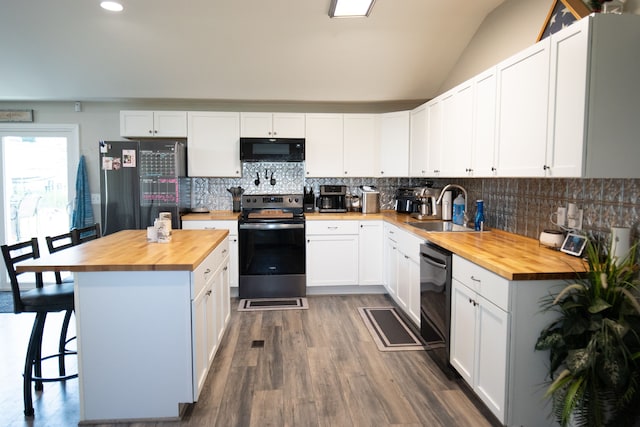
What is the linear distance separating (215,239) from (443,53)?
2919 mm

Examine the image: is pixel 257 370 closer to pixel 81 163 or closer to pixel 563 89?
pixel 563 89

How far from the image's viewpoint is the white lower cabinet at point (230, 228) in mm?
4426

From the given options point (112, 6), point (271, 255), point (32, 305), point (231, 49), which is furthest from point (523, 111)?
point (112, 6)

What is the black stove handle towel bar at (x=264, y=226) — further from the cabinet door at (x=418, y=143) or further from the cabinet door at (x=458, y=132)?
the cabinet door at (x=458, y=132)

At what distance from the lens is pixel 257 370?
9.36ft

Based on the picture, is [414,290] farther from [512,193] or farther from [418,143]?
[418,143]

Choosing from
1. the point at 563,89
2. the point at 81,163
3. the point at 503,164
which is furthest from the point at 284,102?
the point at 563,89

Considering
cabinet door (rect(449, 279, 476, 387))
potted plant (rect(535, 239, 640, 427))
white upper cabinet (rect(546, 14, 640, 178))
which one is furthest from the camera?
cabinet door (rect(449, 279, 476, 387))

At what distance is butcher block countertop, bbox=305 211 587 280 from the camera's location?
77.5 inches

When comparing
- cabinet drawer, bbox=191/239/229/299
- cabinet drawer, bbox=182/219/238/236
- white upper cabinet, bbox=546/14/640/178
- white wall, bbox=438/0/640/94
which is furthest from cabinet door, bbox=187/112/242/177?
white upper cabinet, bbox=546/14/640/178

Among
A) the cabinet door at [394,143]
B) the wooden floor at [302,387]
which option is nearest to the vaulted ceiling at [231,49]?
the cabinet door at [394,143]

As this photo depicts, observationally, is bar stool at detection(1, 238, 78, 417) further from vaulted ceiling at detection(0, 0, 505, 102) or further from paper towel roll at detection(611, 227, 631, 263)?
paper towel roll at detection(611, 227, 631, 263)

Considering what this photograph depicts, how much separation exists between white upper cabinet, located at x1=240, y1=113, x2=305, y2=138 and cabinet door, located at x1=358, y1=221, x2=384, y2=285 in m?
1.34

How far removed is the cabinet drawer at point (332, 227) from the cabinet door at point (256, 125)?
1178mm
